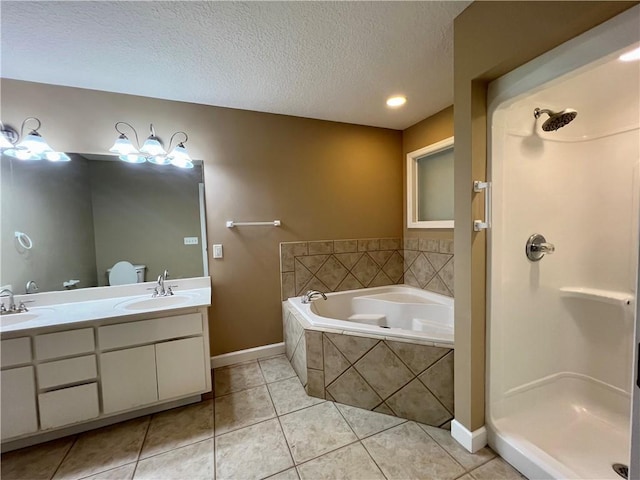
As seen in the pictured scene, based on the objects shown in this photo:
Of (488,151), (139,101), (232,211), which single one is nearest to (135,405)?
(232,211)

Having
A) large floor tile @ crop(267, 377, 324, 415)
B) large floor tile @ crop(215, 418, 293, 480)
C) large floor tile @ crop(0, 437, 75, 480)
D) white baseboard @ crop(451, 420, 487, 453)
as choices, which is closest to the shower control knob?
white baseboard @ crop(451, 420, 487, 453)

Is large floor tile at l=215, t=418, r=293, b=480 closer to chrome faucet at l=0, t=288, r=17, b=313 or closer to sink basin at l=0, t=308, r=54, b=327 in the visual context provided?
sink basin at l=0, t=308, r=54, b=327

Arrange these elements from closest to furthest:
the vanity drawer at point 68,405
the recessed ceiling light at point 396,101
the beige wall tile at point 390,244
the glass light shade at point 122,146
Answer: the vanity drawer at point 68,405, the glass light shade at point 122,146, the recessed ceiling light at point 396,101, the beige wall tile at point 390,244

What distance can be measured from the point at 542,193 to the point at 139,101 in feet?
9.96

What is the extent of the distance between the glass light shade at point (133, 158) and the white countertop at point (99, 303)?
3.34 feet

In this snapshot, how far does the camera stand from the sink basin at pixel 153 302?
1.90 m

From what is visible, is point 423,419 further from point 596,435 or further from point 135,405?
point 135,405

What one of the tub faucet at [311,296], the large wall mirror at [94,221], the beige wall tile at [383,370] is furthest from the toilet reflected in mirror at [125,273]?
the beige wall tile at [383,370]

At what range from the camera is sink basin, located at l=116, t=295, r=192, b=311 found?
1904mm

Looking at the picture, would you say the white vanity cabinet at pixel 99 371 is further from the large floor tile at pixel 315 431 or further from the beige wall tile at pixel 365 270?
the beige wall tile at pixel 365 270

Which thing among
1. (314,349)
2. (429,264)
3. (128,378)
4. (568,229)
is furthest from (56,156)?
(568,229)

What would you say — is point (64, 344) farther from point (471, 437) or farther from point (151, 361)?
point (471, 437)

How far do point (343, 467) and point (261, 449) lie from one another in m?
0.48

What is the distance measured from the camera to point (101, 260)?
208 centimetres
